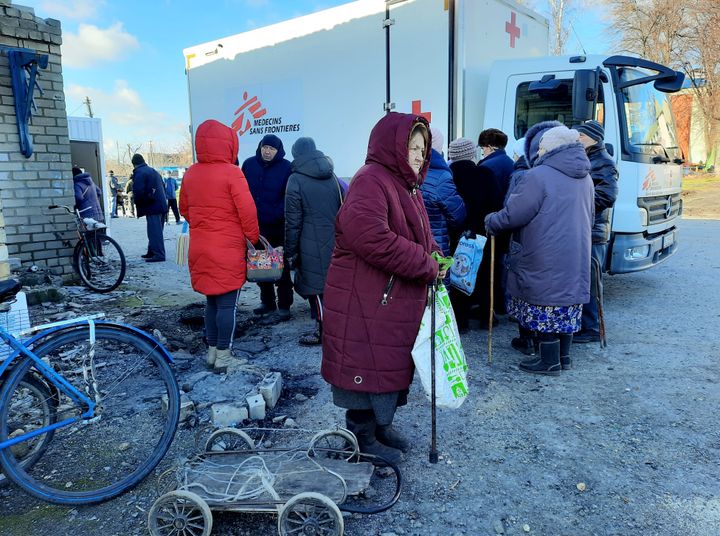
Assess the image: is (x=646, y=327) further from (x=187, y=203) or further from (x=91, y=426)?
(x=91, y=426)

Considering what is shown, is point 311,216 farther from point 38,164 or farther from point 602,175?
point 38,164

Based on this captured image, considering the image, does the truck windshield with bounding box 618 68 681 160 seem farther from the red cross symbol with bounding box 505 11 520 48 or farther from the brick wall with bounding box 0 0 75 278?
the brick wall with bounding box 0 0 75 278

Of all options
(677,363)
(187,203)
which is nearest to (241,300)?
(187,203)

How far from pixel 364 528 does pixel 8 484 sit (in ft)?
6.39

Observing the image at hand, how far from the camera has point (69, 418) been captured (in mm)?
2553

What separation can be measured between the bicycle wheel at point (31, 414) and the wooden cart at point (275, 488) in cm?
78

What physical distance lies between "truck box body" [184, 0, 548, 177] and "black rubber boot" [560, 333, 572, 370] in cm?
253

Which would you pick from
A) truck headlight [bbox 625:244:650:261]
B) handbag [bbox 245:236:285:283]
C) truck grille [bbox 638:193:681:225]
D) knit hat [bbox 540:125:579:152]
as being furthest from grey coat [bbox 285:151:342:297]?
truck grille [bbox 638:193:681:225]

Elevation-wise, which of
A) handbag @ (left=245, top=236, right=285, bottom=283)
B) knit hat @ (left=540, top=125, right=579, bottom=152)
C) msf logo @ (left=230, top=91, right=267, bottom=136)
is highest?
msf logo @ (left=230, top=91, right=267, bottom=136)

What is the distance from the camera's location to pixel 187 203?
12.9ft

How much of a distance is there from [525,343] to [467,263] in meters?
0.89

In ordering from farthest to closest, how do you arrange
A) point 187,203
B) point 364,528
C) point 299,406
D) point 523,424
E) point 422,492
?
1. point 187,203
2. point 299,406
3. point 523,424
4. point 422,492
5. point 364,528

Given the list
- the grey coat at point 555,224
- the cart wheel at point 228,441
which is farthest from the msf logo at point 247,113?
the cart wheel at point 228,441

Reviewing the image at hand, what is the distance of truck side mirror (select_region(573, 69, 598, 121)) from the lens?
4727 millimetres
